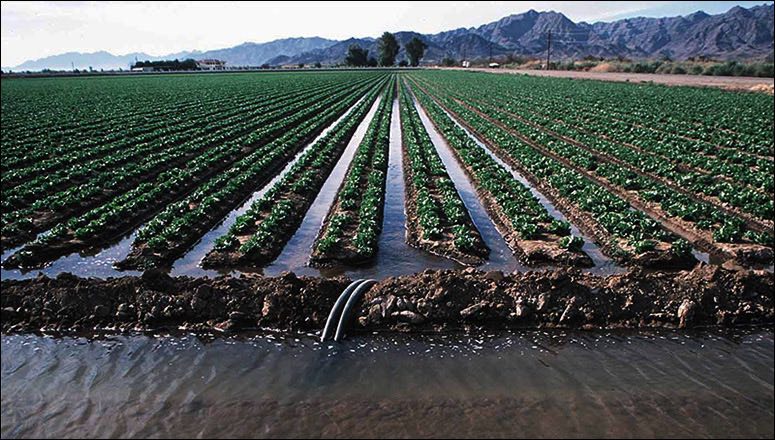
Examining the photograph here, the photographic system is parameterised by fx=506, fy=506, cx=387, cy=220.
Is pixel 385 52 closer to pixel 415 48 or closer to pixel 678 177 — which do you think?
pixel 415 48

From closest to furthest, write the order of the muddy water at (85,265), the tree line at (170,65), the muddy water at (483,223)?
1. the muddy water at (85,265)
2. the muddy water at (483,223)
3. the tree line at (170,65)

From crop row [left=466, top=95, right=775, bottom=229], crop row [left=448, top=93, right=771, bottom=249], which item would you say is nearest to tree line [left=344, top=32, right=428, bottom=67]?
crop row [left=466, top=95, right=775, bottom=229]

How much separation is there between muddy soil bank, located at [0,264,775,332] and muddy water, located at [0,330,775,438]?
1.26ft

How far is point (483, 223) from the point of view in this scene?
13.9 metres

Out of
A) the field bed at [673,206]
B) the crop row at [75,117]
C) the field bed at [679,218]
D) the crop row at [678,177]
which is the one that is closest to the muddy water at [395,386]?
the field bed at [679,218]

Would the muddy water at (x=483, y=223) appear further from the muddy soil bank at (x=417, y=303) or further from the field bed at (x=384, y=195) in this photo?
the muddy soil bank at (x=417, y=303)

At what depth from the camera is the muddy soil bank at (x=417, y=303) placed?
28.4 feet

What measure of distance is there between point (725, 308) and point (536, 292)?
10.5ft

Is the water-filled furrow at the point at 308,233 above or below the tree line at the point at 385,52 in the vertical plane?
below

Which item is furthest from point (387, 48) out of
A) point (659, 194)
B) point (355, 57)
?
point (659, 194)

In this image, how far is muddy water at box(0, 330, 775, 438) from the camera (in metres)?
6.32

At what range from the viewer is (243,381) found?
723 cm

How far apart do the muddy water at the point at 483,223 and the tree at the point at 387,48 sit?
144241mm

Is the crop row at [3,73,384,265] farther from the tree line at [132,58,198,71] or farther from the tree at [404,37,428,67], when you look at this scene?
the tree at [404,37,428,67]
